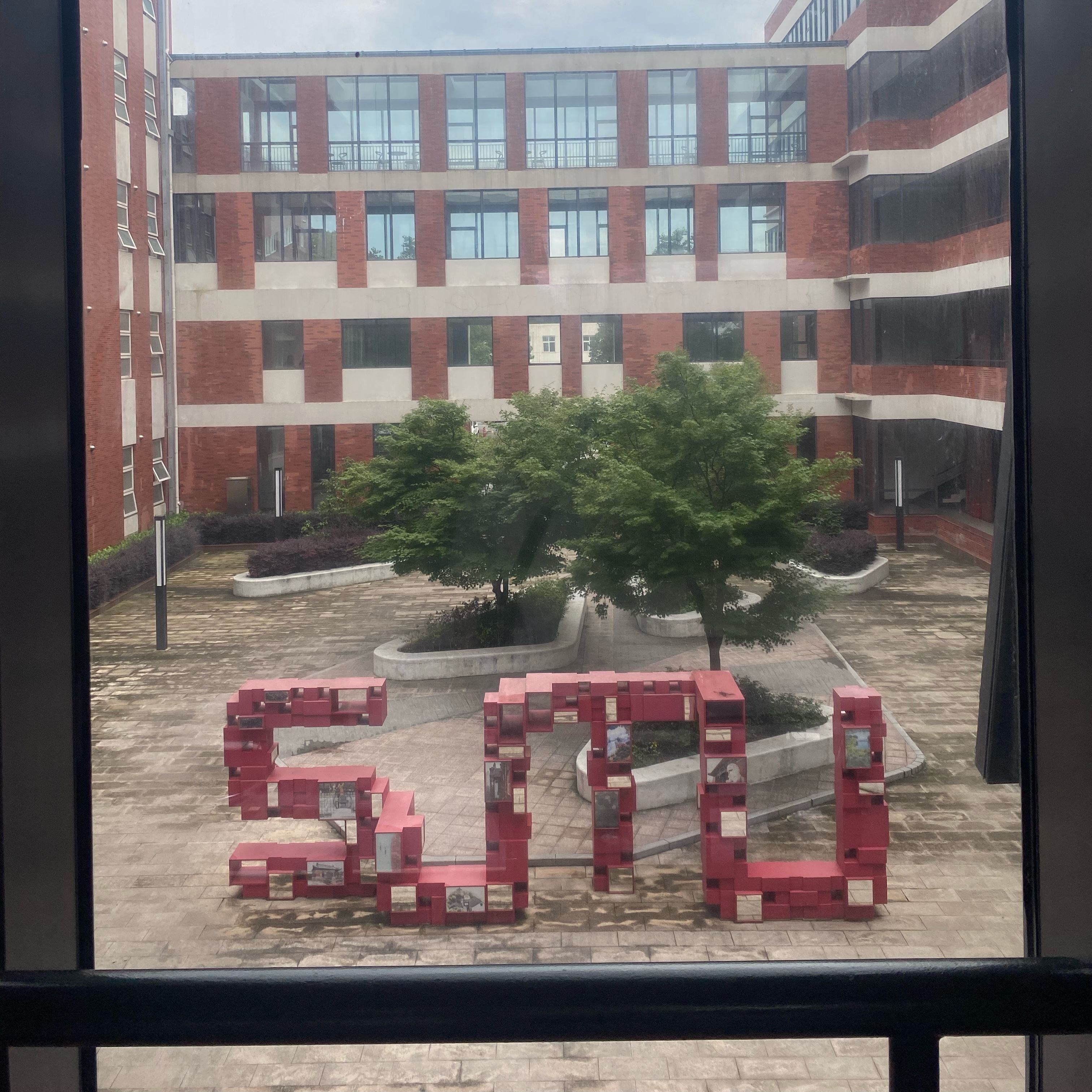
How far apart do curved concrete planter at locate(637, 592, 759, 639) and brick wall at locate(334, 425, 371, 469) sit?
0.64 metres

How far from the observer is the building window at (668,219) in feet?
5.58

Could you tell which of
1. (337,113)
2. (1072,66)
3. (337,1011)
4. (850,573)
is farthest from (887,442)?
(337,1011)

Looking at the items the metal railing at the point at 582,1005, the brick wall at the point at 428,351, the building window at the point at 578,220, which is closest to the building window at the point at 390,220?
the brick wall at the point at 428,351

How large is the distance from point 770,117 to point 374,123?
2.06 feet

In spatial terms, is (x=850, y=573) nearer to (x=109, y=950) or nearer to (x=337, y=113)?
(x=337, y=113)

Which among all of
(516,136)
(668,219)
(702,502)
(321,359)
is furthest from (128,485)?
(702,502)

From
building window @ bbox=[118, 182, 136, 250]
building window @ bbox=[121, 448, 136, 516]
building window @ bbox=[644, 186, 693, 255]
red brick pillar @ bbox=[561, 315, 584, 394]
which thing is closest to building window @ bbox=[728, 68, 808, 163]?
building window @ bbox=[644, 186, 693, 255]

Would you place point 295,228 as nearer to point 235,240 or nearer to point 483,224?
point 235,240

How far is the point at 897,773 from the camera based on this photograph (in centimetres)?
163

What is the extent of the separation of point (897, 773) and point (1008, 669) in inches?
14.5

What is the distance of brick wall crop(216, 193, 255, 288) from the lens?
5.57ft

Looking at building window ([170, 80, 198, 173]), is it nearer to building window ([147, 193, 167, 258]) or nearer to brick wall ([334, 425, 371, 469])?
building window ([147, 193, 167, 258])

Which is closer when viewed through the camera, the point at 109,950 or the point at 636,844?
the point at 109,950

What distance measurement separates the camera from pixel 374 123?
5.57 ft
